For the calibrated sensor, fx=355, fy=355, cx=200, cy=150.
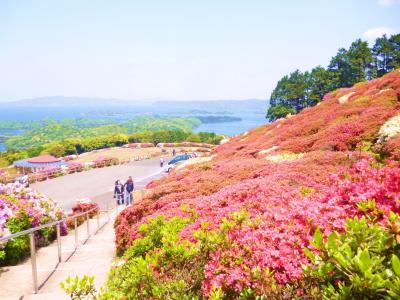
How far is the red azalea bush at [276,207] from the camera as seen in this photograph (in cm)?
403

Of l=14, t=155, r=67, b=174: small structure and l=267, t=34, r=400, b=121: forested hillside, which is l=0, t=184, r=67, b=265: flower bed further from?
l=267, t=34, r=400, b=121: forested hillside

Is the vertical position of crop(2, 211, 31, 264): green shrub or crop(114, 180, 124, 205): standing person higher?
crop(2, 211, 31, 264): green shrub

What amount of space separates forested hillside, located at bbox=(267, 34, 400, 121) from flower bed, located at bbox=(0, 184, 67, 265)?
74.8 metres

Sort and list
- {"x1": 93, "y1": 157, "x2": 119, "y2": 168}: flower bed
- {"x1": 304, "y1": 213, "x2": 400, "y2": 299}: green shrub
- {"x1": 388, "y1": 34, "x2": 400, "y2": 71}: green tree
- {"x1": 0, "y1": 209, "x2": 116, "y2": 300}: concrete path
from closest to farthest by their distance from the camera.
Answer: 1. {"x1": 304, "y1": 213, "x2": 400, "y2": 299}: green shrub
2. {"x1": 0, "y1": 209, "x2": 116, "y2": 300}: concrete path
3. {"x1": 93, "y1": 157, "x2": 119, "y2": 168}: flower bed
4. {"x1": 388, "y1": 34, "x2": 400, "y2": 71}: green tree

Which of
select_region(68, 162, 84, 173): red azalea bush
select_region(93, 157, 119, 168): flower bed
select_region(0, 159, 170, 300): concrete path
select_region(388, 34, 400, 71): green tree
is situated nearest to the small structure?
select_region(68, 162, 84, 173): red azalea bush

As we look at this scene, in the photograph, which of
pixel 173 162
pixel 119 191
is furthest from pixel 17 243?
pixel 173 162

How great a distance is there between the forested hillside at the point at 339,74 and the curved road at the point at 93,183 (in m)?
47.6

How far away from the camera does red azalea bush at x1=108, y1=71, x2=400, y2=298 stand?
13.2ft

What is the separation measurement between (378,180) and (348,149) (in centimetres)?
862

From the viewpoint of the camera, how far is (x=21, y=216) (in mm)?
10992

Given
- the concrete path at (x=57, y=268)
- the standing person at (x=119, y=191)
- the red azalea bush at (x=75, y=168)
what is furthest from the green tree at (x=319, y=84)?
the concrete path at (x=57, y=268)

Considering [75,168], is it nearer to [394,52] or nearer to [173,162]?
[173,162]

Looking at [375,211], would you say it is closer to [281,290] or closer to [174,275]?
[281,290]

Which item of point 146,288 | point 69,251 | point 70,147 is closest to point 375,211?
point 146,288
